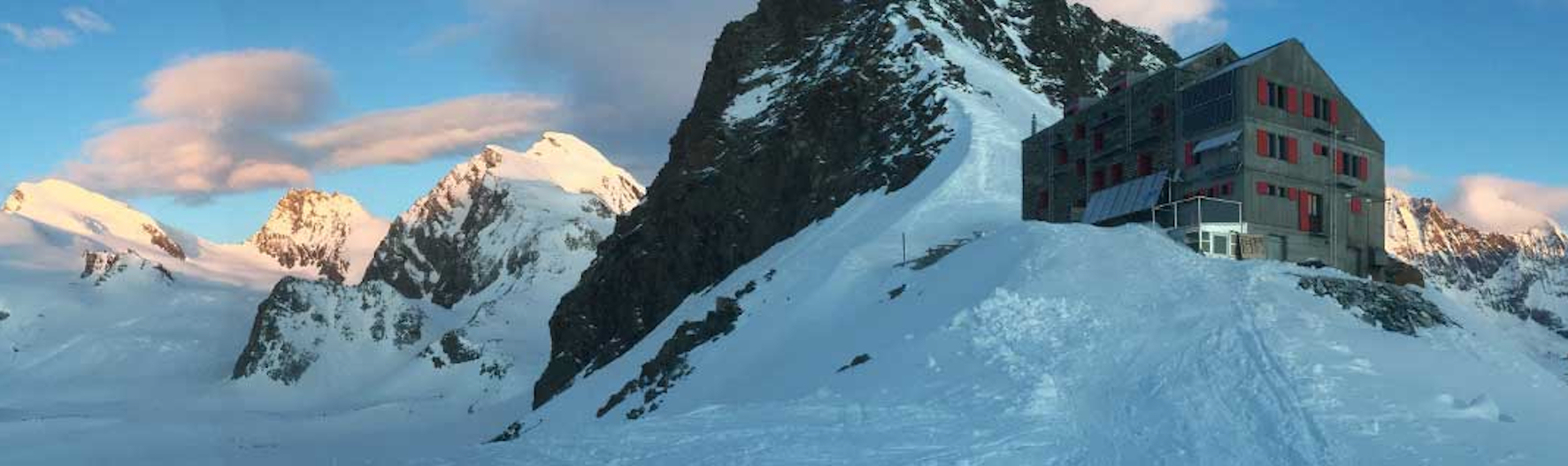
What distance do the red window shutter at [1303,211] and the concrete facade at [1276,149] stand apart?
35 millimetres

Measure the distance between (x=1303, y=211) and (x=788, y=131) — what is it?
4899cm

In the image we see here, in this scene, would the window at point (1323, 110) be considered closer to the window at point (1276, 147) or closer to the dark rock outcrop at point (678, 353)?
the window at point (1276, 147)

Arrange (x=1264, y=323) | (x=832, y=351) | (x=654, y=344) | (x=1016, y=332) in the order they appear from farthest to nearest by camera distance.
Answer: (x=654, y=344) < (x=832, y=351) < (x=1016, y=332) < (x=1264, y=323)

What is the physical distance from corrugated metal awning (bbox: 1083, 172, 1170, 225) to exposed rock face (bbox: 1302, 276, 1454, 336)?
15736mm

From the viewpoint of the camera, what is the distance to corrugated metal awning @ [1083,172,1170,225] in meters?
54.4

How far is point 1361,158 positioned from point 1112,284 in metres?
19.4

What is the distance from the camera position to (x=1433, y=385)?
2931 centimetres

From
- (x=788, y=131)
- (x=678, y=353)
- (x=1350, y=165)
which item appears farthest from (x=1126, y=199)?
(x=788, y=131)

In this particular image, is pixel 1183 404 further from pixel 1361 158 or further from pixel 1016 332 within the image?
pixel 1361 158

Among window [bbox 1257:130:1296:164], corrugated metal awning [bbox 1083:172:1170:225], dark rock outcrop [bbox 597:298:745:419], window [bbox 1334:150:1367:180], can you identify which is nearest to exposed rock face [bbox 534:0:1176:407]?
dark rock outcrop [bbox 597:298:745:419]

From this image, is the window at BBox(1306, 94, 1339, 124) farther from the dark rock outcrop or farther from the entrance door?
the dark rock outcrop

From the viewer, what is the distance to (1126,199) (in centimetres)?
5678

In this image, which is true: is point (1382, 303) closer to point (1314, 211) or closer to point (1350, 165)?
point (1314, 211)

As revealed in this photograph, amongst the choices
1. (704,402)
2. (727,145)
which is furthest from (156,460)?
(704,402)
